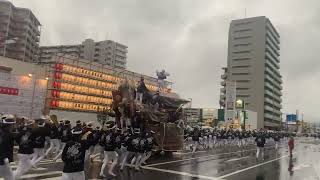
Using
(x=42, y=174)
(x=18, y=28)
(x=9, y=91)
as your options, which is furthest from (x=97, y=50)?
(x=42, y=174)

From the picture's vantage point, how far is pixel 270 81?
164750mm

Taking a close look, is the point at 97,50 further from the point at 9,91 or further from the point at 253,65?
the point at 9,91

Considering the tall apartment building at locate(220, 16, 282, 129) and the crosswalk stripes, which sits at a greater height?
the tall apartment building at locate(220, 16, 282, 129)

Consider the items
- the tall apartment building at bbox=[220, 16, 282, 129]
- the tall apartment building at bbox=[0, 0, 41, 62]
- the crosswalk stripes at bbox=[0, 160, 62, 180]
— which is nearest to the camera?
the crosswalk stripes at bbox=[0, 160, 62, 180]

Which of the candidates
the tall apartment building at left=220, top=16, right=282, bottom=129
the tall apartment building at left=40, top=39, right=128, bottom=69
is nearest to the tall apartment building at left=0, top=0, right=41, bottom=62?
the tall apartment building at left=40, top=39, right=128, bottom=69

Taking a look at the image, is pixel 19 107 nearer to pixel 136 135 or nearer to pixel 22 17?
pixel 136 135

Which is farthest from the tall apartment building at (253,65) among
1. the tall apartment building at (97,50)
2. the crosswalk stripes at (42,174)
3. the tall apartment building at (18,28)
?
the crosswalk stripes at (42,174)

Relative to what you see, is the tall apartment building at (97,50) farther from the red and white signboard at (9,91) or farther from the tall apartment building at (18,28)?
the red and white signboard at (9,91)

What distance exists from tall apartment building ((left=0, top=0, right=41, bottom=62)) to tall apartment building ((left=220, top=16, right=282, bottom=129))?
7377 centimetres

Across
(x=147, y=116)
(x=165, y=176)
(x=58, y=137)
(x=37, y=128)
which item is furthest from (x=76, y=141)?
(x=147, y=116)

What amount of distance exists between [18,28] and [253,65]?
3574 inches

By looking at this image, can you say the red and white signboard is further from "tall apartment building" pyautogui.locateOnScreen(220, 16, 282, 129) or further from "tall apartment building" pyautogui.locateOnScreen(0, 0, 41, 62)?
"tall apartment building" pyautogui.locateOnScreen(220, 16, 282, 129)

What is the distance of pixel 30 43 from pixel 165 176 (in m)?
109

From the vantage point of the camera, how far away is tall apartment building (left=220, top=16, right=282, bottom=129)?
155 meters
